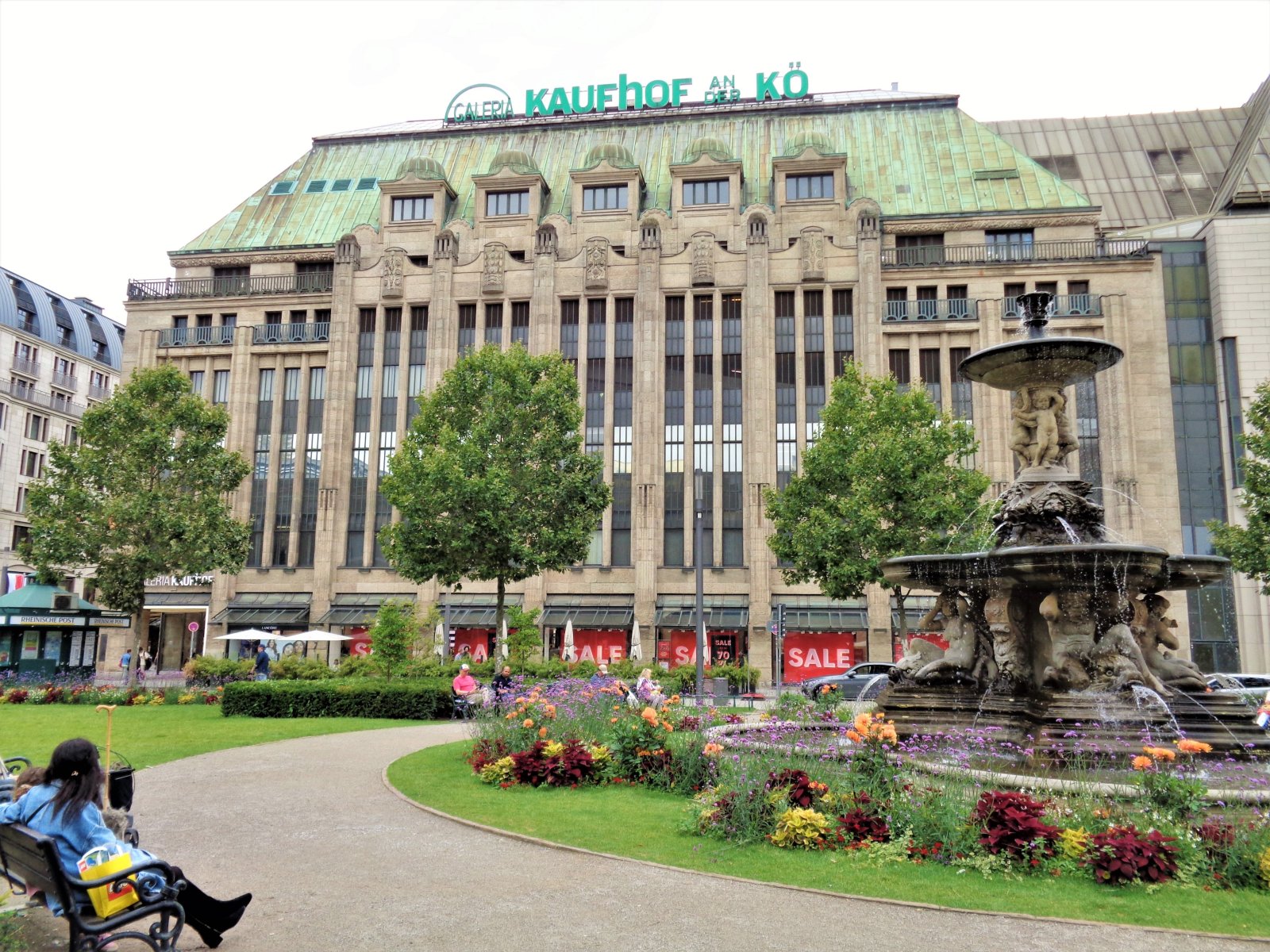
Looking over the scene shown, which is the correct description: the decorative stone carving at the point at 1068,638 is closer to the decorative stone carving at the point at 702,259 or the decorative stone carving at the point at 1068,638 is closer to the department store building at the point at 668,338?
the department store building at the point at 668,338

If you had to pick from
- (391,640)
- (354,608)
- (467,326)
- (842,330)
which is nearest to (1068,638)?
(391,640)

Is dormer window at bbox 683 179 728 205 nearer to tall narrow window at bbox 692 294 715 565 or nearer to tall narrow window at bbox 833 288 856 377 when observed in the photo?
tall narrow window at bbox 692 294 715 565

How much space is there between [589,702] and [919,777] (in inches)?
274

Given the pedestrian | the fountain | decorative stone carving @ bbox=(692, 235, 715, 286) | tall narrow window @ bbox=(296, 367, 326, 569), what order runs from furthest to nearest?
tall narrow window @ bbox=(296, 367, 326, 569) < decorative stone carving @ bbox=(692, 235, 715, 286) < the pedestrian < the fountain

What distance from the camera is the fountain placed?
44.7 feet

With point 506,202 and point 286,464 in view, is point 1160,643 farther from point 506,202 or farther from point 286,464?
point 286,464

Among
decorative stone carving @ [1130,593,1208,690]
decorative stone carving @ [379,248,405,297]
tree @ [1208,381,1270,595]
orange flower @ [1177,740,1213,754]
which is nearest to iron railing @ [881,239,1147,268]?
tree @ [1208,381,1270,595]

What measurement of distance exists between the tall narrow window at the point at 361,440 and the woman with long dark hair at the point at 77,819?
46.4m

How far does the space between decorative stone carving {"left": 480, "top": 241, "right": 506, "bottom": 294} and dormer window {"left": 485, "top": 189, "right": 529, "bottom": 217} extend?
2908 millimetres

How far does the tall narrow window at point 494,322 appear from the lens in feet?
175

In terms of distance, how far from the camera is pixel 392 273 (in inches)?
2147

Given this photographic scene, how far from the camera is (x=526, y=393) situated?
33562 millimetres

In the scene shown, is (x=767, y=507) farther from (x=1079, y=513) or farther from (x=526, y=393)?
(x=1079, y=513)

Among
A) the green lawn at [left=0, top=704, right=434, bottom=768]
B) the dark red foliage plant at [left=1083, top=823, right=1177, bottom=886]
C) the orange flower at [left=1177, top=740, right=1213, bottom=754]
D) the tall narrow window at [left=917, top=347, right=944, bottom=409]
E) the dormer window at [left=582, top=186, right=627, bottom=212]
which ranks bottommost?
the green lawn at [left=0, top=704, right=434, bottom=768]
